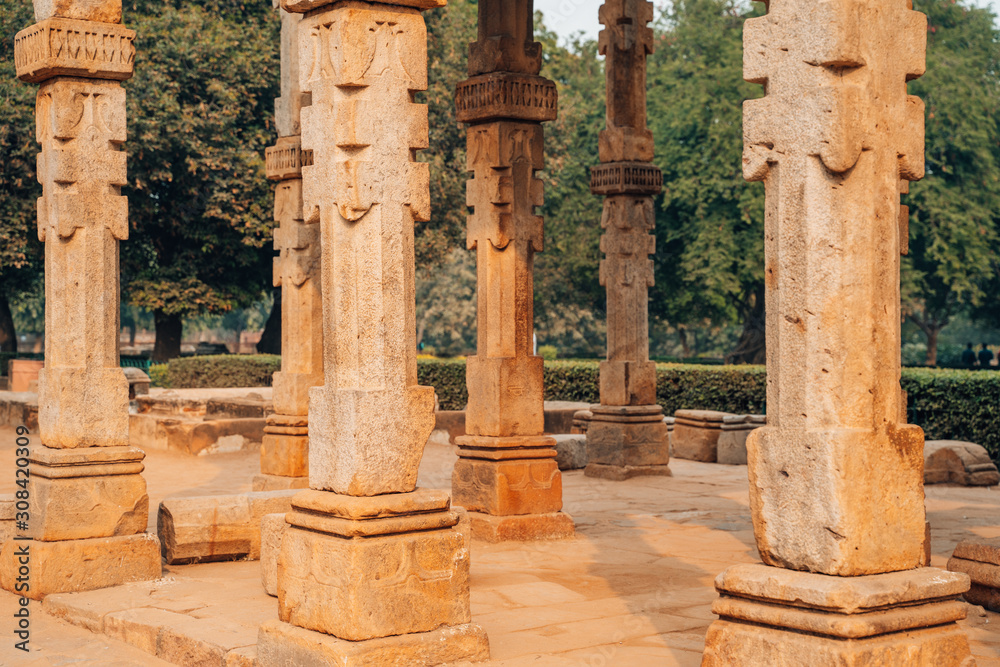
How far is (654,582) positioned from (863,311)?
11.6ft

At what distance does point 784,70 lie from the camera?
4043mm

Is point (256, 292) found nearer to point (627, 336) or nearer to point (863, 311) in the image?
point (627, 336)

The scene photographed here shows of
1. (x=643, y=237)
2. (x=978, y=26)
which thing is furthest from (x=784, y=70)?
(x=978, y=26)

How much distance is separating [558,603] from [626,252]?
20.9ft

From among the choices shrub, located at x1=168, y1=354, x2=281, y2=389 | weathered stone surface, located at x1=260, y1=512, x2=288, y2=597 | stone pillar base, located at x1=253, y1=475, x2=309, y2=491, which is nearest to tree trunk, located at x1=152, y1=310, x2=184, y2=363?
shrub, located at x1=168, y1=354, x2=281, y2=389

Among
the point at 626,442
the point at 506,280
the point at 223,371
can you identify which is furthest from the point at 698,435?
the point at 223,371

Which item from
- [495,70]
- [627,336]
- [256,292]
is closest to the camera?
[495,70]

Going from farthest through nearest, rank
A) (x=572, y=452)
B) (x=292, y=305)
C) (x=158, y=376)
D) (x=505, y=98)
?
(x=158, y=376) → (x=572, y=452) → (x=292, y=305) → (x=505, y=98)

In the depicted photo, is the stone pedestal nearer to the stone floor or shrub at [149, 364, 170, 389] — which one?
the stone floor

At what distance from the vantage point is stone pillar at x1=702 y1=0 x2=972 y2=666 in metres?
3.83

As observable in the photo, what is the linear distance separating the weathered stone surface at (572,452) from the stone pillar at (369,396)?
8101mm

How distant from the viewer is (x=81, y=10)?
7.12 meters

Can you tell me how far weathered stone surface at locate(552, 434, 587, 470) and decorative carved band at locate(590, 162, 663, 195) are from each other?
2.99 metres

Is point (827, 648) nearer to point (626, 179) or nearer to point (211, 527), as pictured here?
point (211, 527)
